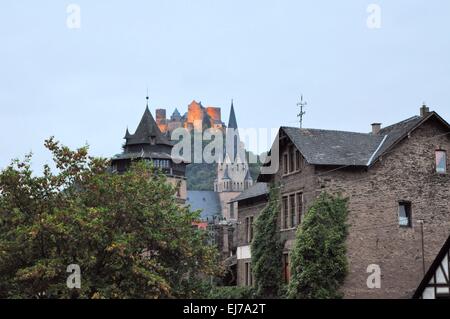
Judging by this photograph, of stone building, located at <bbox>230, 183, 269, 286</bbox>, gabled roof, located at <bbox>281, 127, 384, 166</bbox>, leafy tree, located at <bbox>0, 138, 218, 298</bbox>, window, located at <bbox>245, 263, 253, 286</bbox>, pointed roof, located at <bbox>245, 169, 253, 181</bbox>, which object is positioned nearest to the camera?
leafy tree, located at <bbox>0, 138, 218, 298</bbox>

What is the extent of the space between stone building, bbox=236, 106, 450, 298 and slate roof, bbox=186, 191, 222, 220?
95.8 meters

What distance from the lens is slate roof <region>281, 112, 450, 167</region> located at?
35.3 meters

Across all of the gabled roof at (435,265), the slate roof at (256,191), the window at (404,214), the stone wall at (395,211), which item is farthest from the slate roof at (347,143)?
the gabled roof at (435,265)

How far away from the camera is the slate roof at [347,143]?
3531 centimetres

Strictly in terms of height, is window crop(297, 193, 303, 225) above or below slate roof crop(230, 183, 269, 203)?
below

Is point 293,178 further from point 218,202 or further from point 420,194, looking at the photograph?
point 218,202

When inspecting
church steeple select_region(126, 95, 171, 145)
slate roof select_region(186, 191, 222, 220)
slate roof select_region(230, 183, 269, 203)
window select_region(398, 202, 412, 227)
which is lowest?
window select_region(398, 202, 412, 227)

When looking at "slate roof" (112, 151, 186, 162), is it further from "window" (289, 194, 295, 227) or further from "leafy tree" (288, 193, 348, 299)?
"leafy tree" (288, 193, 348, 299)

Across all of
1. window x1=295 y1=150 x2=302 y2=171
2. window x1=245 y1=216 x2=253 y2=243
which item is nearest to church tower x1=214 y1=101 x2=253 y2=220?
window x1=245 y1=216 x2=253 y2=243

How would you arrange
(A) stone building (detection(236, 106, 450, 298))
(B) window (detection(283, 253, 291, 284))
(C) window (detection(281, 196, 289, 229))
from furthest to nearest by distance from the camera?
(C) window (detection(281, 196, 289, 229)), (B) window (detection(283, 253, 291, 284)), (A) stone building (detection(236, 106, 450, 298))

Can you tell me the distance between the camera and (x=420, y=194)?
3612cm

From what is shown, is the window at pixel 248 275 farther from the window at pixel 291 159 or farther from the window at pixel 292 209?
the window at pixel 291 159

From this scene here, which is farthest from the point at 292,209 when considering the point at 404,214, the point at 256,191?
the point at 256,191

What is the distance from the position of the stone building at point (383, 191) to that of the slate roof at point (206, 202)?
9576 cm
